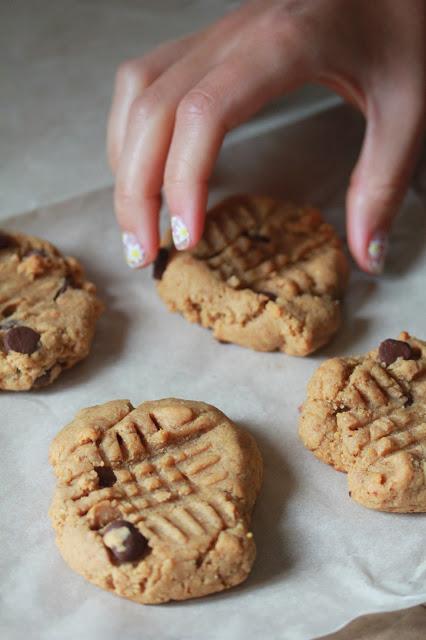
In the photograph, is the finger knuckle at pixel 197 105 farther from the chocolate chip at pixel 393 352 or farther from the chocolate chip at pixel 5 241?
the chocolate chip at pixel 393 352

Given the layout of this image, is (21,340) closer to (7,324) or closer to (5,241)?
(7,324)

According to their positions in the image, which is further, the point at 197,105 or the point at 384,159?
the point at 384,159

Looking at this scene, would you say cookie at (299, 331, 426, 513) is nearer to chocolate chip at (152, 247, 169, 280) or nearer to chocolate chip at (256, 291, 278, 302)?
chocolate chip at (256, 291, 278, 302)

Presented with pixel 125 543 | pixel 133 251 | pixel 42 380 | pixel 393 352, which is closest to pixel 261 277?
pixel 133 251

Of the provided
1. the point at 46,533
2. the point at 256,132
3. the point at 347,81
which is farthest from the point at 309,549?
the point at 256,132

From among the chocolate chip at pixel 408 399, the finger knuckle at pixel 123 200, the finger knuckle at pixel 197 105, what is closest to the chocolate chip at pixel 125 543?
the chocolate chip at pixel 408 399
